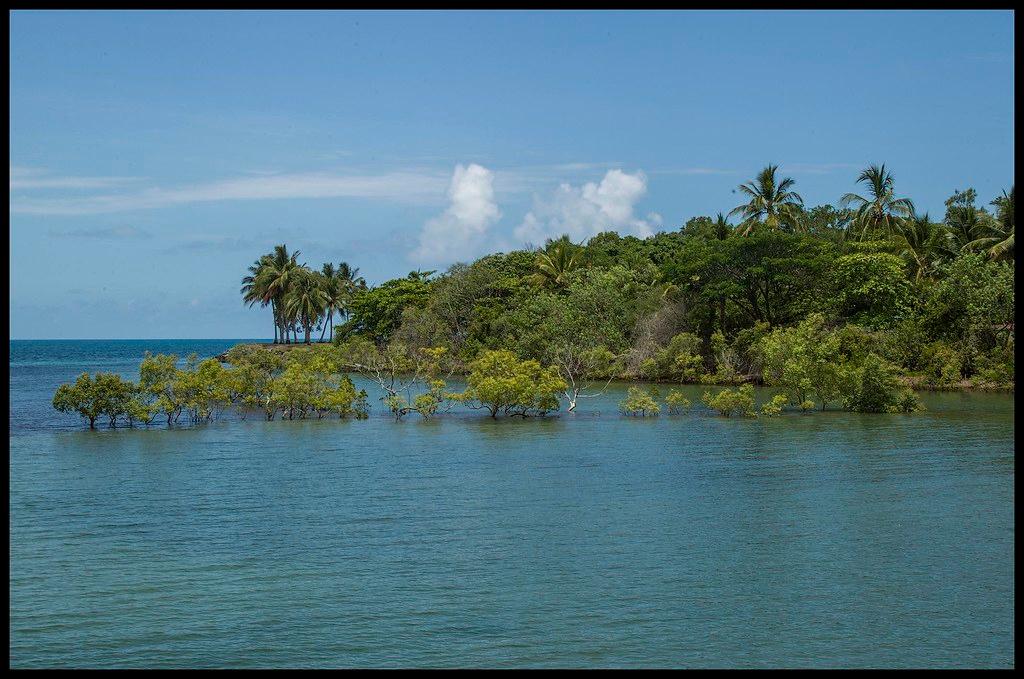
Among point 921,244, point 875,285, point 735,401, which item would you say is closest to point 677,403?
point 735,401

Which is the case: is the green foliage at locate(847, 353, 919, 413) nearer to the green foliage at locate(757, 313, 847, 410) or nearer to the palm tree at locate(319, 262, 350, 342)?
the green foliage at locate(757, 313, 847, 410)

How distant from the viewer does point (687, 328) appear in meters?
47.6

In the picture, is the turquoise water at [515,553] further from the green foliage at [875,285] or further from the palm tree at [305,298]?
the palm tree at [305,298]

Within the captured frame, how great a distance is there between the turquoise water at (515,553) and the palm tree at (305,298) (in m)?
49.1

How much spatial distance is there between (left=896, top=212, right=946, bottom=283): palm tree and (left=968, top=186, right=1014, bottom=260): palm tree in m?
2.29

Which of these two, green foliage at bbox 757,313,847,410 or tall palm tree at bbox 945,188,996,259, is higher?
tall palm tree at bbox 945,188,996,259

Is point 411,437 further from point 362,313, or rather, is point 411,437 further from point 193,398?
point 362,313

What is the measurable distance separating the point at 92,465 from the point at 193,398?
7.09m

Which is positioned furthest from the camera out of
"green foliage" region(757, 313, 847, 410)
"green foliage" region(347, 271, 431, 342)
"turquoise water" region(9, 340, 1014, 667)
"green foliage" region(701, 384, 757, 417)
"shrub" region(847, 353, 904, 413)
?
"green foliage" region(347, 271, 431, 342)

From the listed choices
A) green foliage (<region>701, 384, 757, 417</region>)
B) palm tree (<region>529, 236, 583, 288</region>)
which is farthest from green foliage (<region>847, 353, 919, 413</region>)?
palm tree (<region>529, 236, 583, 288</region>)

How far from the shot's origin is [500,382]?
29.5 metres

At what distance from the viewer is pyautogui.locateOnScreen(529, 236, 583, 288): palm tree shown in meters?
58.0

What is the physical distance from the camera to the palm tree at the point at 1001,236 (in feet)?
134

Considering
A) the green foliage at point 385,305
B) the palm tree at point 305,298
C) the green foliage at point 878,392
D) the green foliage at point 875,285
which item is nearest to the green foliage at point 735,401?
the green foliage at point 878,392
